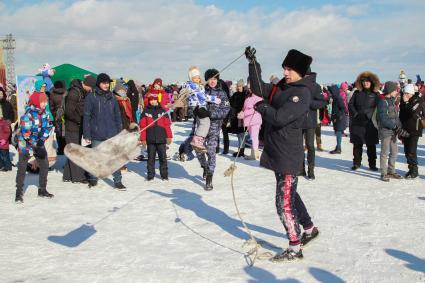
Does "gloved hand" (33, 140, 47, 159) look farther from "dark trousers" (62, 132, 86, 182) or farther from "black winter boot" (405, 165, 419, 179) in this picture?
"black winter boot" (405, 165, 419, 179)

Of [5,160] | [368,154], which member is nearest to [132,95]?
[5,160]

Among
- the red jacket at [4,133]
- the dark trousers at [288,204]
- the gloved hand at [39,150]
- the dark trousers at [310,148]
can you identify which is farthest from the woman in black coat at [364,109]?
the red jacket at [4,133]

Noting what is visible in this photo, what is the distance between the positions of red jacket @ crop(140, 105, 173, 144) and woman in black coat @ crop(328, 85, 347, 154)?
6.13 m

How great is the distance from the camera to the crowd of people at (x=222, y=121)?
4574mm

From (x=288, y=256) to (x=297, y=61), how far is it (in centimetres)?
207

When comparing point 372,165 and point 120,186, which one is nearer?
point 120,186

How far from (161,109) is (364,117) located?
14.9 ft

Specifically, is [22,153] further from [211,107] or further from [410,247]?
[410,247]

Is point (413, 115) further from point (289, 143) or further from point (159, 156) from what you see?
point (289, 143)

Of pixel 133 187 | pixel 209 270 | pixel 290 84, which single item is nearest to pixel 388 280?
pixel 209 270

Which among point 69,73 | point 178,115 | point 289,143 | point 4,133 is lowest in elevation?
point 178,115

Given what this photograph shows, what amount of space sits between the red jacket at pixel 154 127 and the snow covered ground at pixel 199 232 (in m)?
0.95

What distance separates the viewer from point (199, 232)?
5.71 m

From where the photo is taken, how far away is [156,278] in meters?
4.21
